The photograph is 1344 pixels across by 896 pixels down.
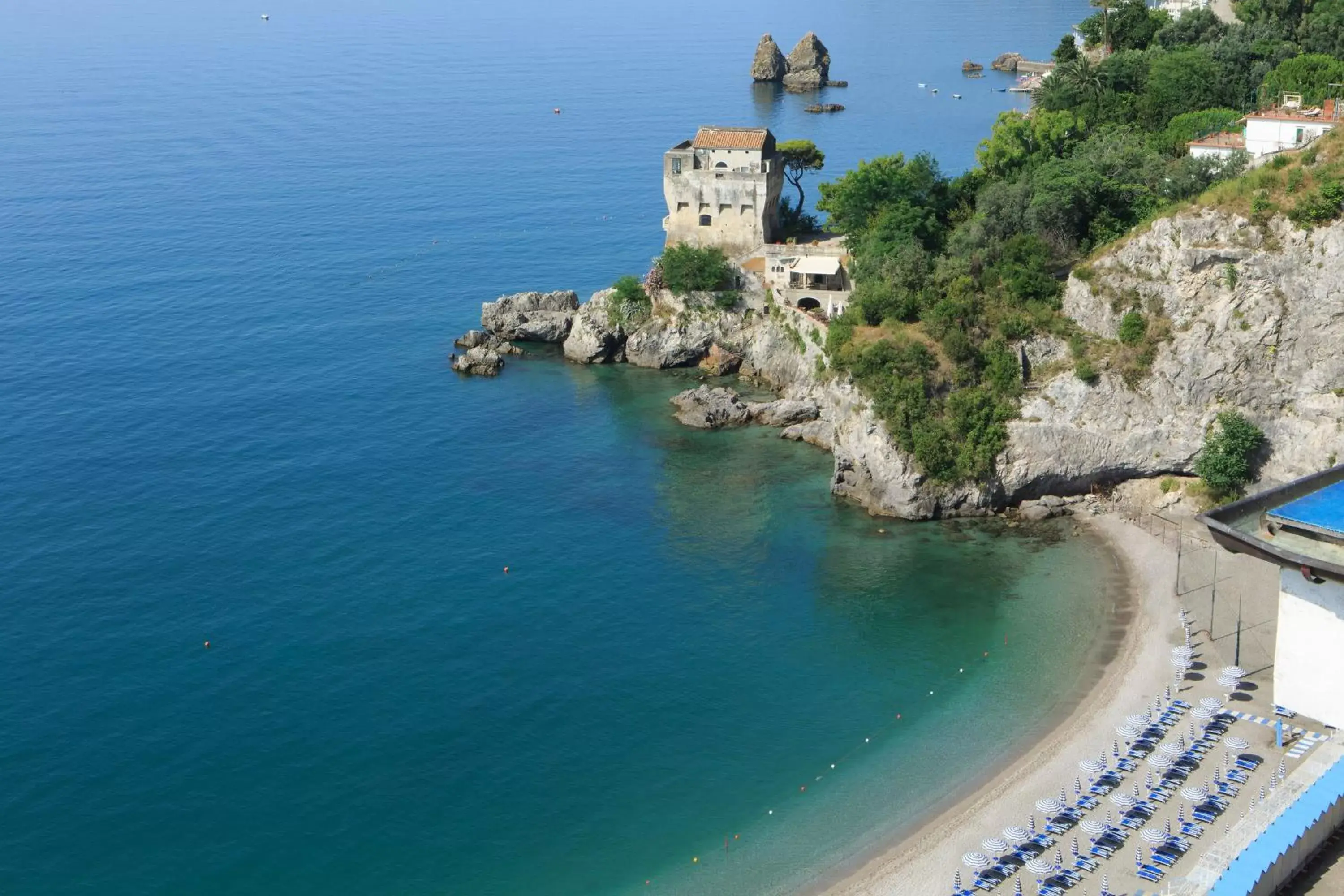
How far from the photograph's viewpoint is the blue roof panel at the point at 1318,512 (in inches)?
1542

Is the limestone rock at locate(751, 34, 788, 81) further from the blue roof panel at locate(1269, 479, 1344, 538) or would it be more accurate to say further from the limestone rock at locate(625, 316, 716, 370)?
the blue roof panel at locate(1269, 479, 1344, 538)

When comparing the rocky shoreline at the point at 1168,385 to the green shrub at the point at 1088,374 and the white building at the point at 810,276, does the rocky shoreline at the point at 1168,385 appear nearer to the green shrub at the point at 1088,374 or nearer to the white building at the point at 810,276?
the green shrub at the point at 1088,374

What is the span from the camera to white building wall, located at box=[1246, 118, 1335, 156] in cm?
7319

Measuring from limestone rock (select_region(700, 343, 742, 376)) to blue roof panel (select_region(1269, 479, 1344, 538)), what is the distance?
45.8m

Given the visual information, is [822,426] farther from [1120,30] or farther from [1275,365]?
[1120,30]

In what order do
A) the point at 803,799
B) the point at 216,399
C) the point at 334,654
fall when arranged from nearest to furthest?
the point at 803,799 → the point at 334,654 → the point at 216,399

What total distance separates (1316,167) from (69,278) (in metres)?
86.1

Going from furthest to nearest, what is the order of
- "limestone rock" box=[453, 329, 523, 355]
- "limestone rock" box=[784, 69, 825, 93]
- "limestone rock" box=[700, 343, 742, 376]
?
1. "limestone rock" box=[784, 69, 825, 93]
2. "limestone rock" box=[453, 329, 523, 355]
3. "limestone rock" box=[700, 343, 742, 376]

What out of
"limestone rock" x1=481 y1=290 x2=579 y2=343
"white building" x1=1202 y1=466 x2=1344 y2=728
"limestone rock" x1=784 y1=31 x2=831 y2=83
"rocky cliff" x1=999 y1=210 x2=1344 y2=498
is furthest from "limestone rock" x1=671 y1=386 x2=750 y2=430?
"limestone rock" x1=784 y1=31 x2=831 y2=83

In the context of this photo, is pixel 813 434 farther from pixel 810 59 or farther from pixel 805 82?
pixel 810 59

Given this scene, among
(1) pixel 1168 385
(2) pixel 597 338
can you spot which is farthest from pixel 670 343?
(1) pixel 1168 385

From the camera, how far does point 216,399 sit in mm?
83125

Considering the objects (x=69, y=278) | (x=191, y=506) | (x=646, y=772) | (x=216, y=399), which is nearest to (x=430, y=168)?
(x=69, y=278)

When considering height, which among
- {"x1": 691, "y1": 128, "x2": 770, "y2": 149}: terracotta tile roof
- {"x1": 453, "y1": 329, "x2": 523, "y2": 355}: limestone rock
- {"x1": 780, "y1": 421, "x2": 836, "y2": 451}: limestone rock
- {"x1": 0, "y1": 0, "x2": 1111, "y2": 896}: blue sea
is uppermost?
{"x1": 691, "y1": 128, "x2": 770, "y2": 149}: terracotta tile roof
